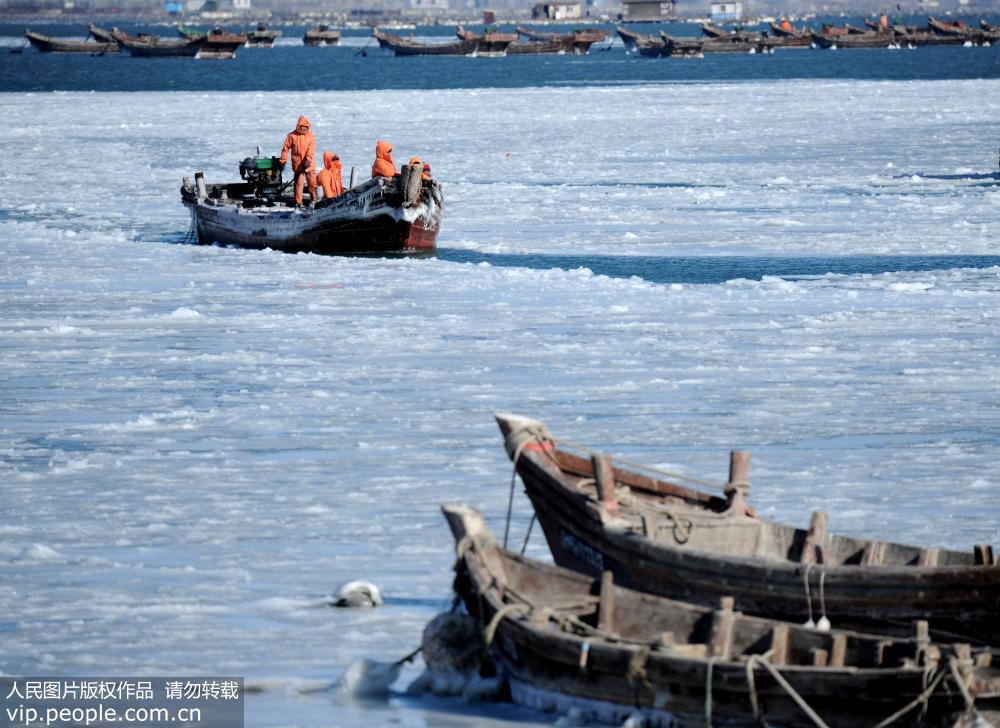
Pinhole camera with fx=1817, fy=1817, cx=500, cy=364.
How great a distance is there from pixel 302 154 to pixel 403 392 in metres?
10.3

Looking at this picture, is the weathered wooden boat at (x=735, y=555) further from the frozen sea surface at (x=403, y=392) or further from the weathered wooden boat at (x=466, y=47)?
the weathered wooden boat at (x=466, y=47)

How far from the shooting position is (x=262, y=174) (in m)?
25.7

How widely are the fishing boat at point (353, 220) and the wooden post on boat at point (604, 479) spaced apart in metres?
14.5

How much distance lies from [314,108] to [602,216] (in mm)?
34423

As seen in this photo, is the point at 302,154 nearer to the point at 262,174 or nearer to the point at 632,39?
the point at 262,174

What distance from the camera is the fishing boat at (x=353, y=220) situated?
75.7 feet

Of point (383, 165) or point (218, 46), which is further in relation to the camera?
point (218, 46)

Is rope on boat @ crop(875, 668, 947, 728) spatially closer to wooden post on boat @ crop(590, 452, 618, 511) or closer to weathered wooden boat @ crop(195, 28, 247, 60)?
wooden post on boat @ crop(590, 452, 618, 511)

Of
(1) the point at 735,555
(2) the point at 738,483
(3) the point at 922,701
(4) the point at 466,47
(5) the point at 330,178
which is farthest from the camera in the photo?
(4) the point at 466,47

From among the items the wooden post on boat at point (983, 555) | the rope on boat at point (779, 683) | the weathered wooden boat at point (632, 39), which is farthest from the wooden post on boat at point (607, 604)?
the weathered wooden boat at point (632, 39)

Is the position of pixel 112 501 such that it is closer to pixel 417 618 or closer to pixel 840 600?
pixel 417 618

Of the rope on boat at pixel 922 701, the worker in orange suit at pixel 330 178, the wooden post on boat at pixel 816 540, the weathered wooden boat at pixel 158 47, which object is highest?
the wooden post on boat at pixel 816 540

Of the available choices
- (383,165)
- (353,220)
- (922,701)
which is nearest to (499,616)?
(922,701)

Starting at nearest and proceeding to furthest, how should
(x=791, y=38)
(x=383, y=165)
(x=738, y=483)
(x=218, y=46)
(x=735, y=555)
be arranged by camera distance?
(x=735, y=555), (x=738, y=483), (x=383, y=165), (x=218, y=46), (x=791, y=38)
